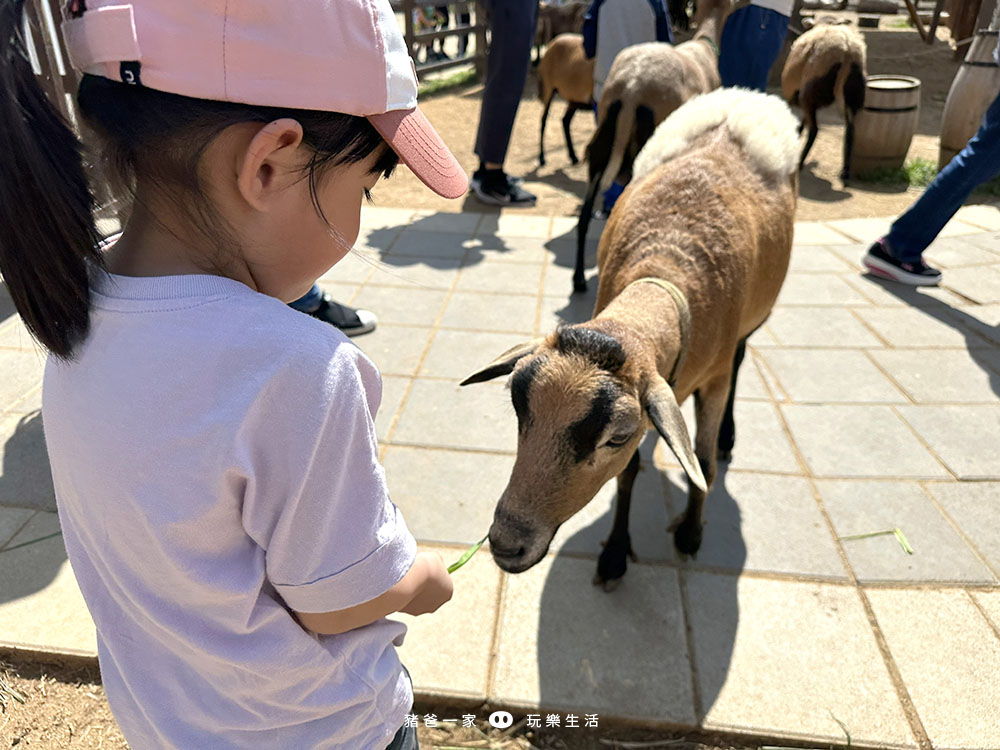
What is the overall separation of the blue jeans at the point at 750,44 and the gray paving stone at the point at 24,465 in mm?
6318

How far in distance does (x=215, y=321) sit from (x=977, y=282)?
6166 mm

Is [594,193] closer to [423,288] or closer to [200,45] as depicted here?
[423,288]

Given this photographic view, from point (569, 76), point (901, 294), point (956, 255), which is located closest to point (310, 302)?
point (901, 294)

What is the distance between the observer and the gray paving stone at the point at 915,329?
4.49 metres

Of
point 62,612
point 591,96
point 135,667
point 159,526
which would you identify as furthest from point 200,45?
point 591,96

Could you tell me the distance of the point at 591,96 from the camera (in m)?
8.69

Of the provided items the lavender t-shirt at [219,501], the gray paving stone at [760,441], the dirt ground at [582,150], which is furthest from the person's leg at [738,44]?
the lavender t-shirt at [219,501]

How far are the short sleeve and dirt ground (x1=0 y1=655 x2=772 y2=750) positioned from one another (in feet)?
5.00

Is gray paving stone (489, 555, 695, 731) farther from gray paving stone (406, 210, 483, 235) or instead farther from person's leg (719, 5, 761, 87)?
person's leg (719, 5, 761, 87)

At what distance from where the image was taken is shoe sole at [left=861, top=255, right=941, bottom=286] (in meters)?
5.22

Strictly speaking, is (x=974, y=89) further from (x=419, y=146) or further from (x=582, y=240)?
(x=419, y=146)

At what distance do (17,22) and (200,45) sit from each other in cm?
23

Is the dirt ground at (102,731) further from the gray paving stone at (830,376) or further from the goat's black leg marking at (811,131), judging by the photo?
the goat's black leg marking at (811,131)

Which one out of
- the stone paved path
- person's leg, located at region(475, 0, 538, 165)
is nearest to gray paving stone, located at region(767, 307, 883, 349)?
the stone paved path
